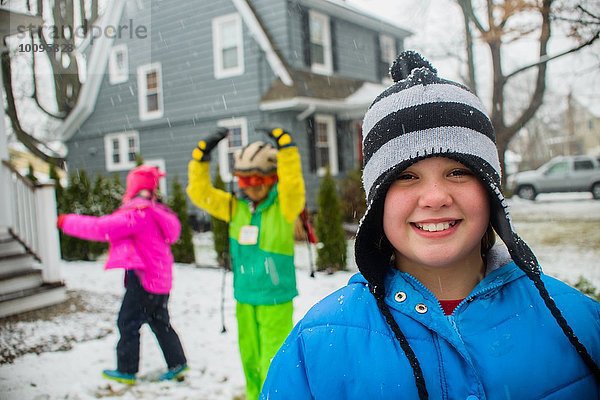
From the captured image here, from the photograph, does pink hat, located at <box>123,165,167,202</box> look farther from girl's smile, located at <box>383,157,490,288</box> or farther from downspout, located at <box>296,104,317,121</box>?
downspout, located at <box>296,104,317,121</box>

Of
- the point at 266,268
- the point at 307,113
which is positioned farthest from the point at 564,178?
the point at 266,268

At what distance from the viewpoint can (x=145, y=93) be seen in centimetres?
1617

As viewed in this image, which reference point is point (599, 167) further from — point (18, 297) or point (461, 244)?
point (461, 244)

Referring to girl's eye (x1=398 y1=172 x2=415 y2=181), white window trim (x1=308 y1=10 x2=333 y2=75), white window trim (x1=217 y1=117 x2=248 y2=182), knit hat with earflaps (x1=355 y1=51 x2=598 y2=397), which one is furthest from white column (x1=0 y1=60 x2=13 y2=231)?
white window trim (x1=308 y1=10 x2=333 y2=75)

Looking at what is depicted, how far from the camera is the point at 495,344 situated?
49.1 inches

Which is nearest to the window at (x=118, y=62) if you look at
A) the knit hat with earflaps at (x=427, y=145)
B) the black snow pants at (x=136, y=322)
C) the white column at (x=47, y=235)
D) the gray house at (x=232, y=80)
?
the gray house at (x=232, y=80)

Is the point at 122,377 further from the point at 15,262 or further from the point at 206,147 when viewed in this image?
the point at 15,262

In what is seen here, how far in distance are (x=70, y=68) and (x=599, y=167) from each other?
17.7 m

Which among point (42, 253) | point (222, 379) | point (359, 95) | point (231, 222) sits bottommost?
point (222, 379)

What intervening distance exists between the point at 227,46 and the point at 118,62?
4675 millimetres

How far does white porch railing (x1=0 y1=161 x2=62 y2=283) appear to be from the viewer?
23.0 feet

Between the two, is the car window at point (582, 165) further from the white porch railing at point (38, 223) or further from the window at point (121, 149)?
the white porch railing at point (38, 223)

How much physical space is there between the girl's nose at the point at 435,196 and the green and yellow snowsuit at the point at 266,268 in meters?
2.19

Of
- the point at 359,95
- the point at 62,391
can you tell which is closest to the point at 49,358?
the point at 62,391
